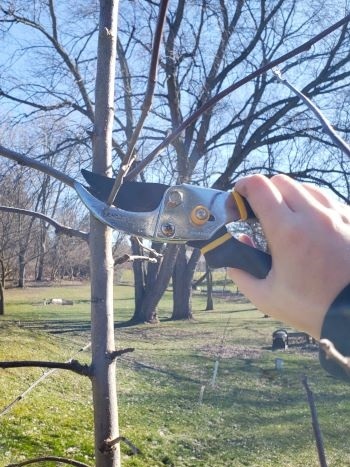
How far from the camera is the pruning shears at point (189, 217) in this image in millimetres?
1025

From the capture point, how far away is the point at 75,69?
12.9 metres

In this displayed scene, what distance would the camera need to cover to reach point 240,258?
1.03m

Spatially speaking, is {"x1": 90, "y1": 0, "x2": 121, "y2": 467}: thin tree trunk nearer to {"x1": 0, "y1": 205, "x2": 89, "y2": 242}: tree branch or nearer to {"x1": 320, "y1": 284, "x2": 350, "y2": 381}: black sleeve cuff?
{"x1": 0, "y1": 205, "x2": 89, "y2": 242}: tree branch

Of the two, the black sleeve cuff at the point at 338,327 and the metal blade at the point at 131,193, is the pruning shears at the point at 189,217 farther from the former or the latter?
the black sleeve cuff at the point at 338,327

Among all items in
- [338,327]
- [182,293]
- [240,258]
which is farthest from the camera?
[182,293]

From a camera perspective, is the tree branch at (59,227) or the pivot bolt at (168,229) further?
the tree branch at (59,227)

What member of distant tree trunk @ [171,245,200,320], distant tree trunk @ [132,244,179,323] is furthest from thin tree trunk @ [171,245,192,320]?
distant tree trunk @ [132,244,179,323]

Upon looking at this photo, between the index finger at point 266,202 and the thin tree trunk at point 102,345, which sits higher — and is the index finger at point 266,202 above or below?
above

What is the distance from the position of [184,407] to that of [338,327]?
19.9 ft

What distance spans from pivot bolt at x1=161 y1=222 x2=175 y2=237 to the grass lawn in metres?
3.23

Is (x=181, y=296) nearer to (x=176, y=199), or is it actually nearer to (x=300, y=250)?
(x=176, y=199)

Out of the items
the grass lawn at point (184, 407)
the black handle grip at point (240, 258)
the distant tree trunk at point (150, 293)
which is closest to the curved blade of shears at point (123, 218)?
the black handle grip at point (240, 258)

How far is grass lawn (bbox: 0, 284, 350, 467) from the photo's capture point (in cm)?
466

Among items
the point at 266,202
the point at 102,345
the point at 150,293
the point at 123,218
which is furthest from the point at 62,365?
the point at 150,293
